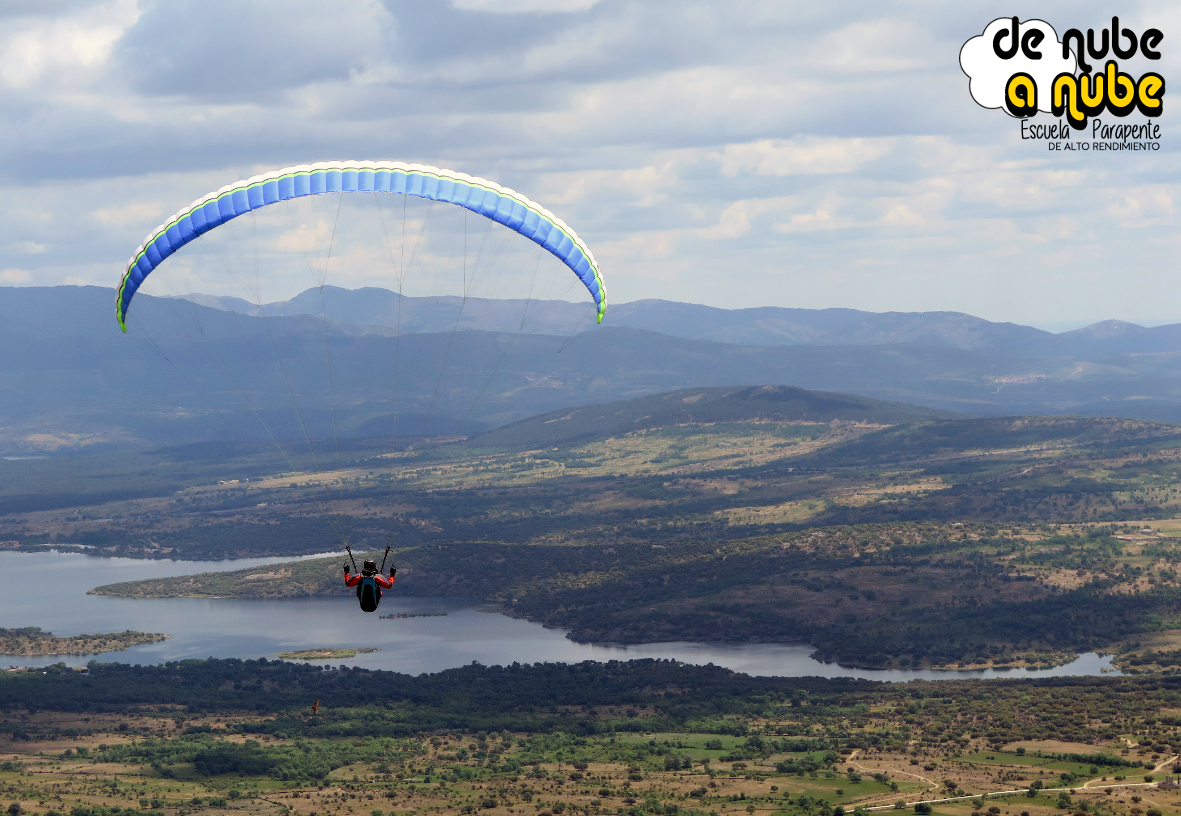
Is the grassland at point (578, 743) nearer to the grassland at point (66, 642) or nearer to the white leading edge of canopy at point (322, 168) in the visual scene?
the grassland at point (66, 642)

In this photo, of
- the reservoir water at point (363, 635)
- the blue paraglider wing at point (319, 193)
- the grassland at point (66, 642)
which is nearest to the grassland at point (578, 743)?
the reservoir water at point (363, 635)

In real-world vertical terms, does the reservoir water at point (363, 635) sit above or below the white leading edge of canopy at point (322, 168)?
below

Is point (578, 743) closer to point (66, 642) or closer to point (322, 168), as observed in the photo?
point (322, 168)

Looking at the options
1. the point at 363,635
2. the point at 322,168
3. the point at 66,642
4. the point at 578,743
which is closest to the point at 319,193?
the point at 322,168

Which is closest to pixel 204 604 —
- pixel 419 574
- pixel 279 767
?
pixel 419 574

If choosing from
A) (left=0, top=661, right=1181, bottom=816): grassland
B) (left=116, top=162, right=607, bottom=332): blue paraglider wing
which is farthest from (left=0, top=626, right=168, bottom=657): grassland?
(left=116, top=162, right=607, bottom=332): blue paraglider wing

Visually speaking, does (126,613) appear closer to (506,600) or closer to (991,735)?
(506,600)

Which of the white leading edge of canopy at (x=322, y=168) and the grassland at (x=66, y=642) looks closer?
the white leading edge of canopy at (x=322, y=168)
